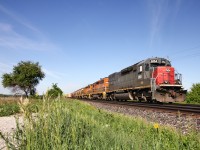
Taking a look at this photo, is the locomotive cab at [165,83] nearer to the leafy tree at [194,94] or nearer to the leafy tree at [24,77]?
the leafy tree at [194,94]

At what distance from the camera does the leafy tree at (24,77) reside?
6228 centimetres

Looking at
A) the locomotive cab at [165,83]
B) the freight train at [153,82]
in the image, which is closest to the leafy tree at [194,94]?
the freight train at [153,82]

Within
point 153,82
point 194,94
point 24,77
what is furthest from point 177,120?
point 24,77

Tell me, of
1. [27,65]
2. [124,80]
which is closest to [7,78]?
[27,65]

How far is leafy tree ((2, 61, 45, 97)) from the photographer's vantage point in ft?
204

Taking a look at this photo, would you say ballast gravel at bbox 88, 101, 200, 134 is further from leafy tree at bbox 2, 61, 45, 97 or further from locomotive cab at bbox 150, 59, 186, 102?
leafy tree at bbox 2, 61, 45, 97

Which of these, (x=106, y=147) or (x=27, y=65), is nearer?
(x=106, y=147)

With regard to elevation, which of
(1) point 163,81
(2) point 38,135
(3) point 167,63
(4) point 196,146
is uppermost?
(3) point 167,63

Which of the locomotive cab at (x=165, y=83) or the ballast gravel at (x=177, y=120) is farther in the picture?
the locomotive cab at (x=165, y=83)

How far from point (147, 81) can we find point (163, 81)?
1.47 metres

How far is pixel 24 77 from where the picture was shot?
6222 cm

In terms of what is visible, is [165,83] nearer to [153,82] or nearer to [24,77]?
[153,82]

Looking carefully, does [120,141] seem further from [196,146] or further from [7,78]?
[7,78]

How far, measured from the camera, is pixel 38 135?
394cm
